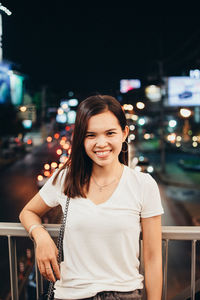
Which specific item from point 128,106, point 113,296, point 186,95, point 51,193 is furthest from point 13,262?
point 186,95

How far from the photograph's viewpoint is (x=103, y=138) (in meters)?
1.56

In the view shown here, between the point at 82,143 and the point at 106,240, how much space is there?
0.54 meters

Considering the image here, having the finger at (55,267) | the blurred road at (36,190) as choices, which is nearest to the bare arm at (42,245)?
the finger at (55,267)

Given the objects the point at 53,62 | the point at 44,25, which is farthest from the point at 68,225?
the point at 53,62

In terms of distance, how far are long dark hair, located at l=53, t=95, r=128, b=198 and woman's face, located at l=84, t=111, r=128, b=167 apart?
1.1 inches

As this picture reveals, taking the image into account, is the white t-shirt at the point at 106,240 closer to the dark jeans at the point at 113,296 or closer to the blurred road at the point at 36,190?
the dark jeans at the point at 113,296

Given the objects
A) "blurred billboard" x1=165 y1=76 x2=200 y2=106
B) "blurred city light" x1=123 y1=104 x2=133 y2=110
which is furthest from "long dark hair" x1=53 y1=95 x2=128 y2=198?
"blurred billboard" x1=165 y1=76 x2=200 y2=106

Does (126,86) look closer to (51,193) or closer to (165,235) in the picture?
(165,235)

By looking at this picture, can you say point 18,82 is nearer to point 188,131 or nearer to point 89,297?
point 89,297

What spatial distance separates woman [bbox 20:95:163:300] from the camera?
1.49 meters

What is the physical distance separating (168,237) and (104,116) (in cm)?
90

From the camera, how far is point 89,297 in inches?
58.5

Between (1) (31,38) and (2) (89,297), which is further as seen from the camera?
(1) (31,38)

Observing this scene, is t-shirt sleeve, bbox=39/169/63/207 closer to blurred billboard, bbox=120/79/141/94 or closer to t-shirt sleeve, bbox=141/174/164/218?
t-shirt sleeve, bbox=141/174/164/218
